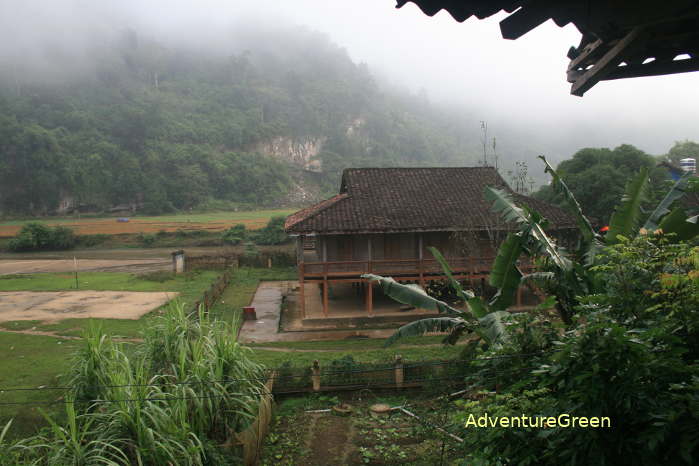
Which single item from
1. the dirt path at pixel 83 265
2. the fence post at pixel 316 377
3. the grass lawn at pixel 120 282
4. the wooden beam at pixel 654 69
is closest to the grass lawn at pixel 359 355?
the fence post at pixel 316 377

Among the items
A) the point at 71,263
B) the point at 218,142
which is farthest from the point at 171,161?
the point at 71,263

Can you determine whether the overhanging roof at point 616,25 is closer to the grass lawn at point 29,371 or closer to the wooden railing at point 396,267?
the grass lawn at point 29,371

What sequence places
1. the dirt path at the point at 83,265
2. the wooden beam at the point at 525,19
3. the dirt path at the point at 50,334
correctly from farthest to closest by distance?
the dirt path at the point at 83,265, the dirt path at the point at 50,334, the wooden beam at the point at 525,19

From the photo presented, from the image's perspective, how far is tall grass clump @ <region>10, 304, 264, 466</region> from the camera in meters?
6.40

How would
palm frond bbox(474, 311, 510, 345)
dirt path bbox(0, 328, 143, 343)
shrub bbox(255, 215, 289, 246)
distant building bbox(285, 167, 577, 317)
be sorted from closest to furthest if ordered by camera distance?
palm frond bbox(474, 311, 510, 345) < dirt path bbox(0, 328, 143, 343) < distant building bbox(285, 167, 577, 317) < shrub bbox(255, 215, 289, 246)

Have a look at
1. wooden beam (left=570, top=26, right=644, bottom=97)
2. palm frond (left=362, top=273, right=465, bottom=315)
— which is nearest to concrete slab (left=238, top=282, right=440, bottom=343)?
palm frond (left=362, top=273, right=465, bottom=315)

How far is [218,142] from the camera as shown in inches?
4038

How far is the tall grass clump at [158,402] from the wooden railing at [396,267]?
824cm

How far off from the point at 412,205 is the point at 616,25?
16.8 m

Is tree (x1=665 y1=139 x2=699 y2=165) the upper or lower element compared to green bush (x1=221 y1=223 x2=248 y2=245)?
upper

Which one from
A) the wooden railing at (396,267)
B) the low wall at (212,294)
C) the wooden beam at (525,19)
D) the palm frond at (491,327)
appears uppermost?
the wooden beam at (525,19)

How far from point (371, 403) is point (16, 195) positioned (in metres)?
80.9

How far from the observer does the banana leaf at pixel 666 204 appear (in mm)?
8877

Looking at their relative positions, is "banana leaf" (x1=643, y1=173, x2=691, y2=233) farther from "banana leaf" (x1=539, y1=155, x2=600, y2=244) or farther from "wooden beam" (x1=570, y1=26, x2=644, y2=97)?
"wooden beam" (x1=570, y1=26, x2=644, y2=97)
